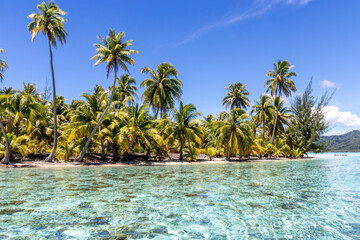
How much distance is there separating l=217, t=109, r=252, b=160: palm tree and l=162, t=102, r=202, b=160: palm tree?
3.07 meters

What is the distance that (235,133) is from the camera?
90.6ft

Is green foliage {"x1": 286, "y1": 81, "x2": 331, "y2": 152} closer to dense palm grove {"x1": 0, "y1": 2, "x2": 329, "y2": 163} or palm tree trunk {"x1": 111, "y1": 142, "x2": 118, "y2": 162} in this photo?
Result: dense palm grove {"x1": 0, "y1": 2, "x2": 329, "y2": 163}

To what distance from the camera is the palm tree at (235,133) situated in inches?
1077

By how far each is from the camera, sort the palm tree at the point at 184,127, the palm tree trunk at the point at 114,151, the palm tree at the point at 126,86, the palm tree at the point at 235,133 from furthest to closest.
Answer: the palm tree at the point at 126,86 → the palm tree at the point at 235,133 → the palm tree at the point at 184,127 → the palm tree trunk at the point at 114,151

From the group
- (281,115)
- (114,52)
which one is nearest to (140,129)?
(114,52)

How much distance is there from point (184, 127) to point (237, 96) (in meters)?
22.9

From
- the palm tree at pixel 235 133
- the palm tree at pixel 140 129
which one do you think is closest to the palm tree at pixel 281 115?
the palm tree at pixel 235 133

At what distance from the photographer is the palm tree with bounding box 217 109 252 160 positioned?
27.3 metres

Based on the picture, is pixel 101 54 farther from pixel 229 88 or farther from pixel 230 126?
pixel 229 88

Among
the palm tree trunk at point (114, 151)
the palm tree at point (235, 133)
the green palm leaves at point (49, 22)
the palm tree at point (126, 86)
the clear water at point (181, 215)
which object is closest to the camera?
the clear water at point (181, 215)

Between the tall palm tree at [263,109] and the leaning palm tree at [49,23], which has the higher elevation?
the leaning palm tree at [49,23]

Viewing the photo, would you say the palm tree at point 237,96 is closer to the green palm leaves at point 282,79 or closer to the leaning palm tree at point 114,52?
the green palm leaves at point 282,79

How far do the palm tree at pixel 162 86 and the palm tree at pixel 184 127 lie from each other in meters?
6.21

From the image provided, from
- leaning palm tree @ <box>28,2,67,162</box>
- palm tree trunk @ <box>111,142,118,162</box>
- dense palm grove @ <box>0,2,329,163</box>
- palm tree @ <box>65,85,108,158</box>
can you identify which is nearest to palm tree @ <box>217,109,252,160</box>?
dense palm grove @ <box>0,2,329,163</box>
